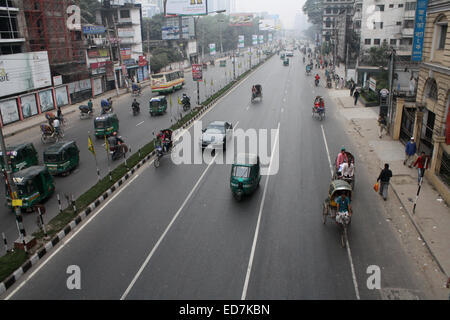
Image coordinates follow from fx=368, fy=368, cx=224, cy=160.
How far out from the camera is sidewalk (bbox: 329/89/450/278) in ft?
38.5


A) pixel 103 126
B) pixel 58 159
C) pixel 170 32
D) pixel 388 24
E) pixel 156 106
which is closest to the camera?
pixel 58 159

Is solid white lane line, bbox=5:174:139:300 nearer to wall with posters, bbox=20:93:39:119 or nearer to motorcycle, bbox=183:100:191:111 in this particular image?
motorcycle, bbox=183:100:191:111

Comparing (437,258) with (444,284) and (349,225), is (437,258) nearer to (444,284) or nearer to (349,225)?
(444,284)

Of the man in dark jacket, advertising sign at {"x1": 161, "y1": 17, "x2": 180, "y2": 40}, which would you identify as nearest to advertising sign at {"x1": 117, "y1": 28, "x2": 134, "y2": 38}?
advertising sign at {"x1": 161, "y1": 17, "x2": 180, "y2": 40}

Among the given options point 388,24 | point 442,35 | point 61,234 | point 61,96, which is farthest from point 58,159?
point 388,24

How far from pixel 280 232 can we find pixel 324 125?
1702 cm

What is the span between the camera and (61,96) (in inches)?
1499

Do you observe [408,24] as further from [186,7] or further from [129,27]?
[129,27]

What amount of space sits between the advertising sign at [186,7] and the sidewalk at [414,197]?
43.8m

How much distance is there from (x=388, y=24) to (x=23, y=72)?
168 feet

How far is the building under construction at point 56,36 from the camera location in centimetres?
3541

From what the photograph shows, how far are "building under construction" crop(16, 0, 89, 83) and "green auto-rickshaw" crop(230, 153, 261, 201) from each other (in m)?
29.5
